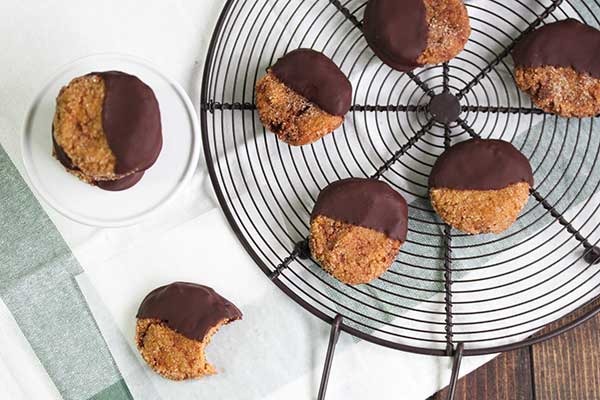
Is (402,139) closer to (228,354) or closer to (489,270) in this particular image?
(489,270)

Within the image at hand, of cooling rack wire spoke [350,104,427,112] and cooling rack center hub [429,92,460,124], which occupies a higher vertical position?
cooling rack center hub [429,92,460,124]

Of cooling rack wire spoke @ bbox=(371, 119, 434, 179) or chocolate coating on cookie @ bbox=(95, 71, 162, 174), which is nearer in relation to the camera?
chocolate coating on cookie @ bbox=(95, 71, 162, 174)

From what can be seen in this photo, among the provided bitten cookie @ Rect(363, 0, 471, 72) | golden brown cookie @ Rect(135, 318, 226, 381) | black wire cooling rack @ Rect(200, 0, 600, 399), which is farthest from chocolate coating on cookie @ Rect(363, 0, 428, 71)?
golden brown cookie @ Rect(135, 318, 226, 381)

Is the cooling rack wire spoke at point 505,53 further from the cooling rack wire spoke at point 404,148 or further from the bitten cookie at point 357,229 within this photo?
the bitten cookie at point 357,229

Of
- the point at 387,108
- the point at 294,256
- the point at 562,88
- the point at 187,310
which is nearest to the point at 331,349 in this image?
the point at 294,256

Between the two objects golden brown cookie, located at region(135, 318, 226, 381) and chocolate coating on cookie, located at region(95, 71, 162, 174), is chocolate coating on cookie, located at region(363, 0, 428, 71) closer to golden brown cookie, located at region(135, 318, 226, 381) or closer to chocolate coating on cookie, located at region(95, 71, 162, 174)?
chocolate coating on cookie, located at region(95, 71, 162, 174)

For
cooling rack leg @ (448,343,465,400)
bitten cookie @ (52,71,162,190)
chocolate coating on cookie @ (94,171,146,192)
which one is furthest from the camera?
cooling rack leg @ (448,343,465,400)

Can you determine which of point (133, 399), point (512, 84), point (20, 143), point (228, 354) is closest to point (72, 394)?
point (133, 399)

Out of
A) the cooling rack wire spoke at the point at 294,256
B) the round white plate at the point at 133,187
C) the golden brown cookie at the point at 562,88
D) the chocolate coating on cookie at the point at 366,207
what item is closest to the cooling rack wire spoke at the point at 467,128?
the golden brown cookie at the point at 562,88

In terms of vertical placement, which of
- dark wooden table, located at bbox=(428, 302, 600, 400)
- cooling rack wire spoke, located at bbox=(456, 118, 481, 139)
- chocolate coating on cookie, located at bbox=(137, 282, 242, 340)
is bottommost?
chocolate coating on cookie, located at bbox=(137, 282, 242, 340)
